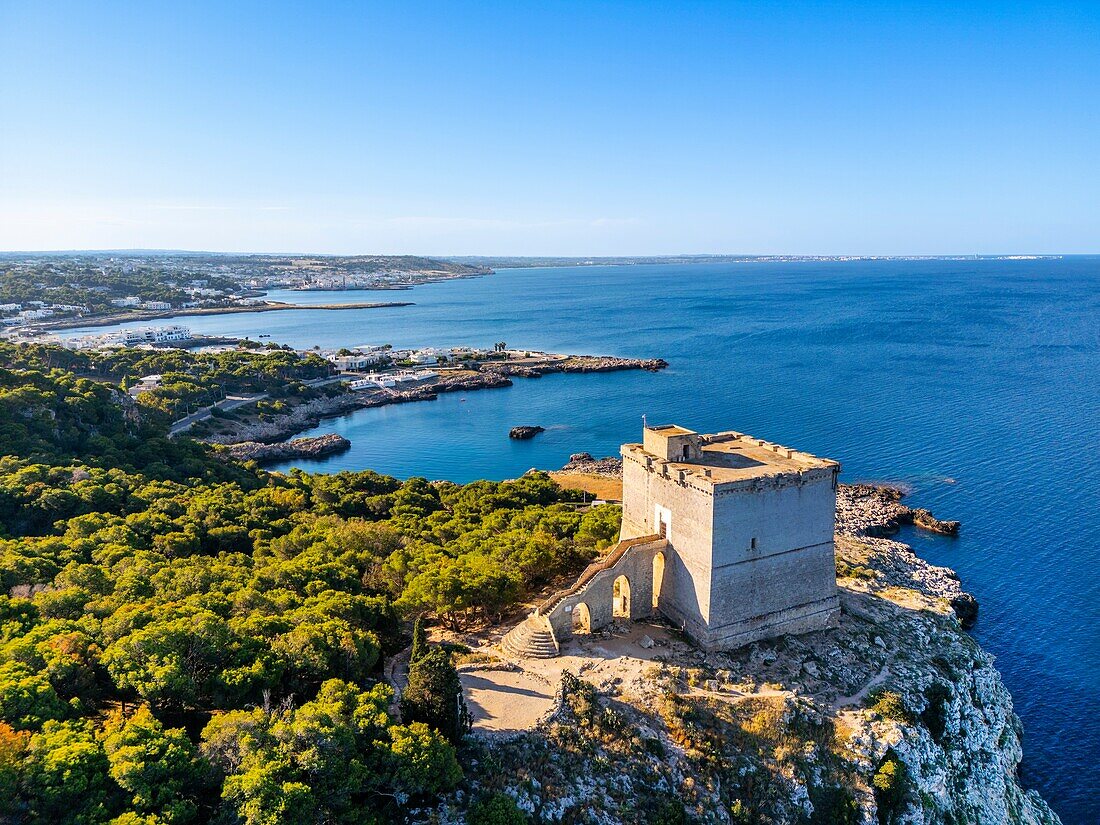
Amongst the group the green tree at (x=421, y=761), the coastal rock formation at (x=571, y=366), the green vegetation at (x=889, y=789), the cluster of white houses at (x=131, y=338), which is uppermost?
the cluster of white houses at (x=131, y=338)

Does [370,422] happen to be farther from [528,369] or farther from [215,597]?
[215,597]

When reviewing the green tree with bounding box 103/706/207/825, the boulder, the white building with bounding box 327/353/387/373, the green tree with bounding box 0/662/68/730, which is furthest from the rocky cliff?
the white building with bounding box 327/353/387/373

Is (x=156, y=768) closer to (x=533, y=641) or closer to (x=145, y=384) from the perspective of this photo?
(x=533, y=641)

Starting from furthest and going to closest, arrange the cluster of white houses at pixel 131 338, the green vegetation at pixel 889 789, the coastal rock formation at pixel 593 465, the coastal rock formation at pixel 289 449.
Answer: the cluster of white houses at pixel 131 338 → the coastal rock formation at pixel 289 449 → the coastal rock formation at pixel 593 465 → the green vegetation at pixel 889 789

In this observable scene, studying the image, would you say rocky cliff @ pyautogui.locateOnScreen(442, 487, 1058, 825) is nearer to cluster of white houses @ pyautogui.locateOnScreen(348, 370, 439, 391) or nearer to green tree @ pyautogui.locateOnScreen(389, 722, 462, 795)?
green tree @ pyautogui.locateOnScreen(389, 722, 462, 795)

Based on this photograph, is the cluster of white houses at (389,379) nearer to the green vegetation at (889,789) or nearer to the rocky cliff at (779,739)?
the rocky cliff at (779,739)

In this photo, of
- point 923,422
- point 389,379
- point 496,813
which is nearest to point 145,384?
point 389,379

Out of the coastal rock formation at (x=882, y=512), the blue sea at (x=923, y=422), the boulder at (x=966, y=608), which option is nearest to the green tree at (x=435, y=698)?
the blue sea at (x=923, y=422)
